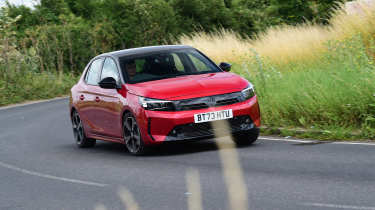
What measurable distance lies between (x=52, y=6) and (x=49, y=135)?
35.9 m

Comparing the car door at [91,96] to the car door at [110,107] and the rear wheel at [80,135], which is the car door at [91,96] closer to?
the car door at [110,107]

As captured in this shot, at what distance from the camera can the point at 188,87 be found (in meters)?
11.7

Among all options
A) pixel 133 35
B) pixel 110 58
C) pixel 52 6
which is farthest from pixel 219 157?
pixel 52 6

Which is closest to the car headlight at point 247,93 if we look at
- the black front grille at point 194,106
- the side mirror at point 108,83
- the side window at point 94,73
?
the black front grille at point 194,106

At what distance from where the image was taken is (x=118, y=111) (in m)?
12.4

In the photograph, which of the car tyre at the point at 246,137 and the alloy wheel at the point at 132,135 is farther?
the car tyre at the point at 246,137

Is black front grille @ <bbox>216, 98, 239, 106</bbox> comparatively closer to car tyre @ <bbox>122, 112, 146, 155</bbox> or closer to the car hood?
the car hood

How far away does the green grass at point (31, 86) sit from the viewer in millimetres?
31719

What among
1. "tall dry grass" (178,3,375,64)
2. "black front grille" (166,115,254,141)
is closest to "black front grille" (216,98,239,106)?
"black front grille" (166,115,254,141)

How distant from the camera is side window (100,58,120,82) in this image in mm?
12867

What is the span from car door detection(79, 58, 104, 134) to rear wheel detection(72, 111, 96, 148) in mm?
384

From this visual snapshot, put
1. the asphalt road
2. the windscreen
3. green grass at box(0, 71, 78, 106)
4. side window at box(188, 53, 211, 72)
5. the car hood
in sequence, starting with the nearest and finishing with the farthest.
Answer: the asphalt road, the car hood, the windscreen, side window at box(188, 53, 211, 72), green grass at box(0, 71, 78, 106)

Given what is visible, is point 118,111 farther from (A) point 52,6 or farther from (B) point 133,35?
(A) point 52,6

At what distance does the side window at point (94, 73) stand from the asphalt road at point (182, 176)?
123cm
